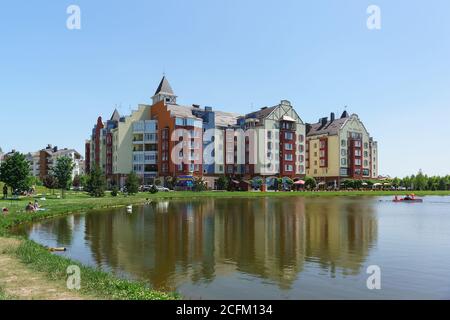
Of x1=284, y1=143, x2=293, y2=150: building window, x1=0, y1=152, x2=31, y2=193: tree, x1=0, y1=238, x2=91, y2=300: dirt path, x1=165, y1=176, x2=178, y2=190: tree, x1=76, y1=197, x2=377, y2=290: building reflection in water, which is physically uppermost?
x1=284, y1=143, x2=293, y2=150: building window

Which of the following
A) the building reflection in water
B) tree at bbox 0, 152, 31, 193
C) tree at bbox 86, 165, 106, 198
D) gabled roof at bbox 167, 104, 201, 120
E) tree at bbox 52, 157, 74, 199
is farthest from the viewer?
gabled roof at bbox 167, 104, 201, 120

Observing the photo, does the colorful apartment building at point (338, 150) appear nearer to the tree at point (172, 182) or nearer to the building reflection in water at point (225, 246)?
the tree at point (172, 182)

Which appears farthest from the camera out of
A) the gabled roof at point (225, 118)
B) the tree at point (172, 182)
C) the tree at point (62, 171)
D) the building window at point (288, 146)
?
the gabled roof at point (225, 118)

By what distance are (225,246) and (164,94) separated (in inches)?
3922

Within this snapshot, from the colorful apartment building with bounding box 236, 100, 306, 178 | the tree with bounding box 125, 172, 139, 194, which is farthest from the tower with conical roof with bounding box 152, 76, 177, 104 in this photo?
the tree with bounding box 125, 172, 139, 194

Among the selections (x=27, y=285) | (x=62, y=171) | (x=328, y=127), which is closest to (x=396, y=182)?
(x=328, y=127)

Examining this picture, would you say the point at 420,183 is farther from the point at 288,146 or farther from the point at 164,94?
the point at 164,94

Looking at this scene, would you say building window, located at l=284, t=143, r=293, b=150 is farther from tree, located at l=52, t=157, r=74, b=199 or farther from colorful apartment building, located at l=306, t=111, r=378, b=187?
tree, located at l=52, t=157, r=74, b=199

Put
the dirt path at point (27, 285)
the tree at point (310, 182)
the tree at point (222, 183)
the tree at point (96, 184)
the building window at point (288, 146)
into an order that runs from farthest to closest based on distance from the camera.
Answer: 1. the building window at point (288, 146)
2. the tree at point (310, 182)
3. the tree at point (222, 183)
4. the tree at point (96, 184)
5. the dirt path at point (27, 285)

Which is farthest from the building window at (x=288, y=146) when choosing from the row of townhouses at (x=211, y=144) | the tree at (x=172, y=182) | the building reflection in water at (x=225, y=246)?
the building reflection in water at (x=225, y=246)

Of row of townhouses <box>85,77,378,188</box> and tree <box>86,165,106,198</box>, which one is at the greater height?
row of townhouses <box>85,77,378,188</box>

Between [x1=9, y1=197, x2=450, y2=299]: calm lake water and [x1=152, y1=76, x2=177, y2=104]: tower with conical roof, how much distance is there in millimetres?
83356

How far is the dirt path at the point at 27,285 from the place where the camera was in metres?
12.9

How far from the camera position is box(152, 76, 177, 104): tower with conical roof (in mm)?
120750
